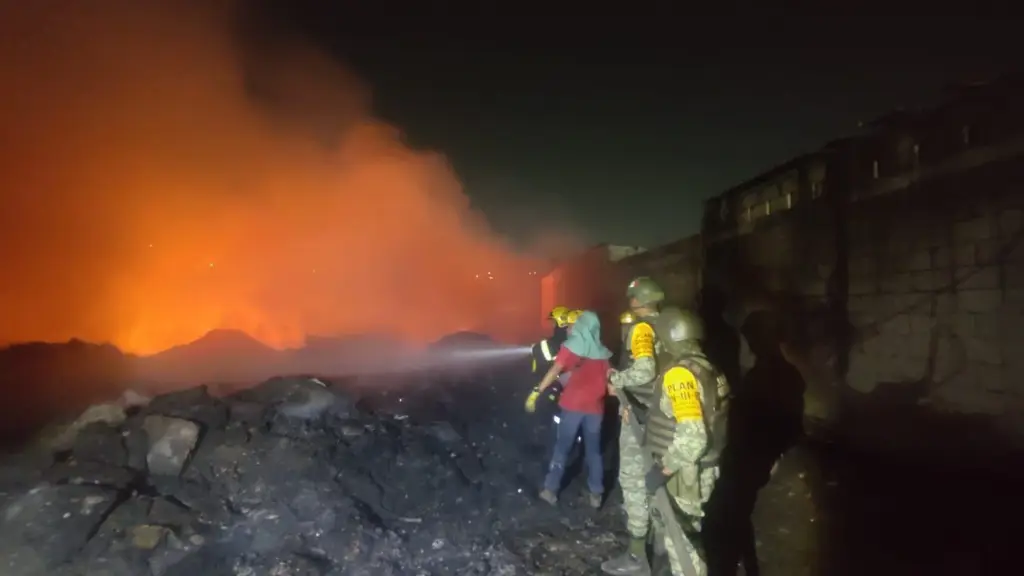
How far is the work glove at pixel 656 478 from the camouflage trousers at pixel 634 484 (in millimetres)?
769

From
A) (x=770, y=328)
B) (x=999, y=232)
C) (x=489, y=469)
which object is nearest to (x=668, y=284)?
(x=770, y=328)

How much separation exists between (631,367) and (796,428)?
3.25 metres

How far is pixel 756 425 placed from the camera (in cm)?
718

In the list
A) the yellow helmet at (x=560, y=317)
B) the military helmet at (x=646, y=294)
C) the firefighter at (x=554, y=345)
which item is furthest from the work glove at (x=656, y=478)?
the yellow helmet at (x=560, y=317)

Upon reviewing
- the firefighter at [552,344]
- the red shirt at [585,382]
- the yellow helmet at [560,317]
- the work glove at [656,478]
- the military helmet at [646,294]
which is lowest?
the work glove at [656,478]

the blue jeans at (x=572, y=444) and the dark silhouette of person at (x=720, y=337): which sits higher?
the dark silhouette of person at (x=720, y=337)

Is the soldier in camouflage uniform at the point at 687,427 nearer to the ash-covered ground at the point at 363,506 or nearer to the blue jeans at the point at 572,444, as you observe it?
the ash-covered ground at the point at 363,506

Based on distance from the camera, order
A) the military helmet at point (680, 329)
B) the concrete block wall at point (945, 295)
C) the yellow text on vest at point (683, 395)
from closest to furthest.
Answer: the yellow text on vest at point (683, 395) < the military helmet at point (680, 329) < the concrete block wall at point (945, 295)

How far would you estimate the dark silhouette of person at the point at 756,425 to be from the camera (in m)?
5.55

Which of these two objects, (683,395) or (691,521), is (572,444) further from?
(683,395)

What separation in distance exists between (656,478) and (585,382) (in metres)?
1.75

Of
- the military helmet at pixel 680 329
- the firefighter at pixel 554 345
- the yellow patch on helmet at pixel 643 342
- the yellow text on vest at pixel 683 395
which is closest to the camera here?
the yellow text on vest at pixel 683 395

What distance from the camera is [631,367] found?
175 inches

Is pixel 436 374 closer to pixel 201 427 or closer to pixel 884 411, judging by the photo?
pixel 201 427
